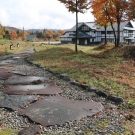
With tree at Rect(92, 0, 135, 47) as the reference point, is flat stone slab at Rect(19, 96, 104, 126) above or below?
below

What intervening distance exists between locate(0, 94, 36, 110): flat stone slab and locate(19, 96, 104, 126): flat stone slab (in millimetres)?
342

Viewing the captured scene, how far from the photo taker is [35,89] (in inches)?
342

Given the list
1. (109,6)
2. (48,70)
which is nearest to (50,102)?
(48,70)

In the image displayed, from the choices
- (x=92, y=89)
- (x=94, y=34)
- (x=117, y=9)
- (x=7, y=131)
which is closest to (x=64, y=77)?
(x=92, y=89)

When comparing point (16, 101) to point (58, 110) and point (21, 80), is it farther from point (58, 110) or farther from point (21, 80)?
point (21, 80)

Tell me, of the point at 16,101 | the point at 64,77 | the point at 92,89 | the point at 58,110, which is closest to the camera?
the point at 58,110

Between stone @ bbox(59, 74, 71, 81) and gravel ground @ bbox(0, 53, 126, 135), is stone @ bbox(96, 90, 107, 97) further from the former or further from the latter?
stone @ bbox(59, 74, 71, 81)

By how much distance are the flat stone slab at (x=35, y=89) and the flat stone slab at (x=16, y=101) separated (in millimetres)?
517

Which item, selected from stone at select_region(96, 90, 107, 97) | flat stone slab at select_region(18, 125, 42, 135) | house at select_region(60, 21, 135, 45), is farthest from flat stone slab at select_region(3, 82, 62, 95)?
house at select_region(60, 21, 135, 45)

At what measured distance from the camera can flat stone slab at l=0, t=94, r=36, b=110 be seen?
666 cm

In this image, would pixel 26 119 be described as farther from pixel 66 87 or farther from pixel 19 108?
pixel 66 87

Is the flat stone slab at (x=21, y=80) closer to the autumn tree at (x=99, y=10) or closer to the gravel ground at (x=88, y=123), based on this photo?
the gravel ground at (x=88, y=123)

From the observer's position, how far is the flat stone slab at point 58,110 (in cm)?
569

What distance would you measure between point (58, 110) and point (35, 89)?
261 centimetres
